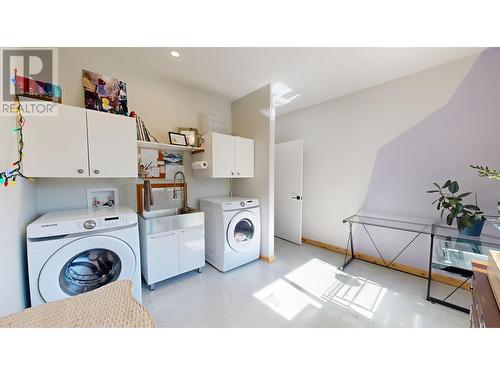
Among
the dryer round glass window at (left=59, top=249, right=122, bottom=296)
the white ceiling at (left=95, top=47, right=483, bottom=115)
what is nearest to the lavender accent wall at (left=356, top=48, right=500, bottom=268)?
the white ceiling at (left=95, top=47, right=483, bottom=115)

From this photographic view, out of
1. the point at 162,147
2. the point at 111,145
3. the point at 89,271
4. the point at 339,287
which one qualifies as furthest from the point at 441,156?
the point at 89,271

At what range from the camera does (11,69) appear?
1.24m

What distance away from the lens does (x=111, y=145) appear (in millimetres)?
1631

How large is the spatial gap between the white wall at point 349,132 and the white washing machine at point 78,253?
2820mm

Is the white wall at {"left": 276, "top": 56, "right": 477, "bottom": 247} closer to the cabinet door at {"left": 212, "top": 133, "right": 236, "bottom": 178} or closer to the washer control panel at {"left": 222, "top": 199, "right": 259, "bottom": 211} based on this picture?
the washer control panel at {"left": 222, "top": 199, "right": 259, "bottom": 211}

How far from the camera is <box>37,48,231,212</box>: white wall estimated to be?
5.76 ft

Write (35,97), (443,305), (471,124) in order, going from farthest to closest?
(471,124) < (443,305) < (35,97)

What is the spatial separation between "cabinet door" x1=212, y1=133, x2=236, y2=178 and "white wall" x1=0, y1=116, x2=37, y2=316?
1560mm

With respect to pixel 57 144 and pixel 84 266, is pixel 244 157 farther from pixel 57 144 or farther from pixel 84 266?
pixel 84 266

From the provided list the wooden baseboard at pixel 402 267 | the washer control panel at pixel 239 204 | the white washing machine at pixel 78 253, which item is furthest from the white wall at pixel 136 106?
the wooden baseboard at pixel 402 267

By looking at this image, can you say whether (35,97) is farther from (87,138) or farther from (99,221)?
(99,221)
